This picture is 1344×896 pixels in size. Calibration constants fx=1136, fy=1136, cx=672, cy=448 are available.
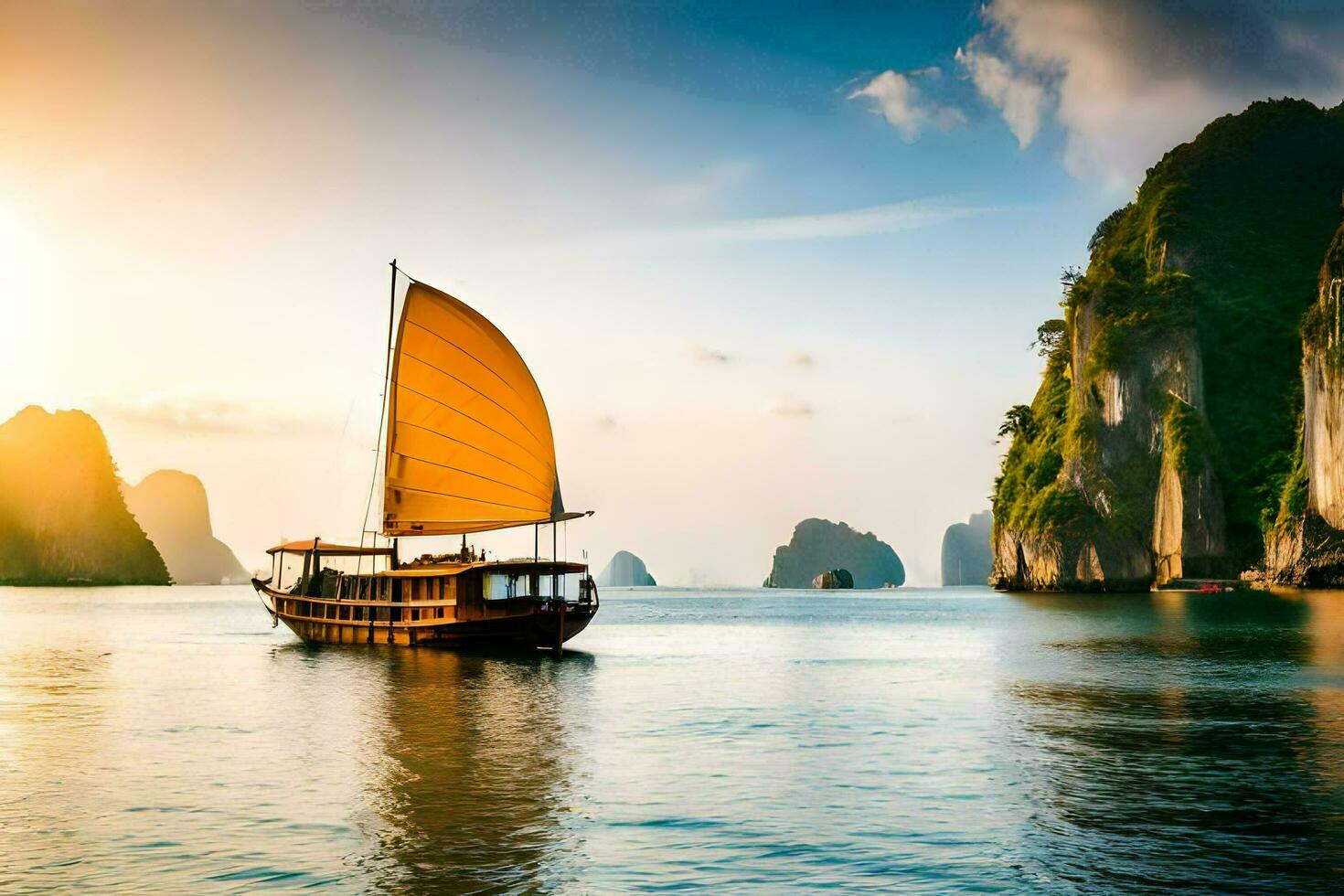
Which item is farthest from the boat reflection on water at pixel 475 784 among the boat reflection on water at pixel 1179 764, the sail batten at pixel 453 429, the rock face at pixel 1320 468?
the rock face at pixel 1320 468

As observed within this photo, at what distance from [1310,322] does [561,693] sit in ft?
298

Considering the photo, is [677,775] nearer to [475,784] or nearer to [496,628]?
[475,784]

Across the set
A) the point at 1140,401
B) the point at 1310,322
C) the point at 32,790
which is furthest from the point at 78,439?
the point at 32,790

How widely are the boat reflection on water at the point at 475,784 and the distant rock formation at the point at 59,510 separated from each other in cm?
18044

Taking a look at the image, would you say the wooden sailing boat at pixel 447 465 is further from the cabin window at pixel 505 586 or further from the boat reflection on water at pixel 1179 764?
the boat reflection on water at pixel 1179 764

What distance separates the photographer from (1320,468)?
3750 inches

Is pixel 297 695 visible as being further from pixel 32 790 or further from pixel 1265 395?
pixel 1265 395

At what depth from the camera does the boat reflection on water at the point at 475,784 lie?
12.8 m

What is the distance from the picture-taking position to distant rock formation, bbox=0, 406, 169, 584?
18662 centimetres

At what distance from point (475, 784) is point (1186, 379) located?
111660 millimetres

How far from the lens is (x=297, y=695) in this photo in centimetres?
3055

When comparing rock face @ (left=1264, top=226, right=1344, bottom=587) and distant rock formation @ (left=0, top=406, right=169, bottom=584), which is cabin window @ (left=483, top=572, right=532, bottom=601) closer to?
rock face @ (left=1264, top=226, right=1344, bottom=587)

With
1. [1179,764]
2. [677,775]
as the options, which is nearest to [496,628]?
[677,775]

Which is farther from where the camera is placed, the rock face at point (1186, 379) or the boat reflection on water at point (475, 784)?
the rock face at point (1186, 379)
